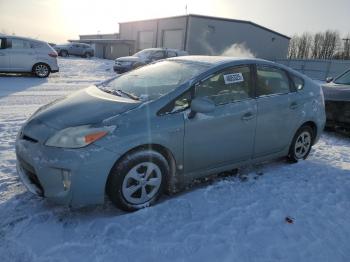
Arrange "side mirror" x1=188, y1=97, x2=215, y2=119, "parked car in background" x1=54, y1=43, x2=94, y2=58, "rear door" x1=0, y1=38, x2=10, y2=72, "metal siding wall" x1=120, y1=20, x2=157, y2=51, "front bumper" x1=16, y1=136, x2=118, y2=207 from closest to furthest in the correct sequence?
"front bumper" x1=16, y1=136, x2=118, y2=207 → "side mirror" x1=188, y1=97, x2=215, y2=119 → "rear door" x1=0, y1=38, x2=10, y2=72 → "metal siding wall" x1=120, y1=20, x2=157, y2=51 → "parked car in background" x1=54, y1=43, x2=94, y2=58

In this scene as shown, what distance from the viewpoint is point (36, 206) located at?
11.9 feet

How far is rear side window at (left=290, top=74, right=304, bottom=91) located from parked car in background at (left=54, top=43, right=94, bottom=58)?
120ft

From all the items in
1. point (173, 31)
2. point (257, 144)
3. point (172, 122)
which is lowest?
point (257, 144)

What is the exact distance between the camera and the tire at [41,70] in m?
14.4

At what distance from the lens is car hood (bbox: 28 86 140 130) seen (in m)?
3.43

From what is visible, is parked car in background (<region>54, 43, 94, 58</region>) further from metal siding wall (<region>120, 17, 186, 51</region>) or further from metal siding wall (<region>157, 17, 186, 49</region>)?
metal siding wall (<region>157, 17, 186, 49</region>)

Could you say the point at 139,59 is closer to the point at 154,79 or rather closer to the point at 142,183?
the point at 154,79

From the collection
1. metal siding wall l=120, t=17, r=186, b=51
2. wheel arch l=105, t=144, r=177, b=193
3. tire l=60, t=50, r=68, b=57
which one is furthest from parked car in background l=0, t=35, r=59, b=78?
tire l=60, t=50, r=68, b=57

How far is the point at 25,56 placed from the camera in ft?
45.7

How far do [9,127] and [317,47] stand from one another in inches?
2927

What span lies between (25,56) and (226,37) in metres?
23.5

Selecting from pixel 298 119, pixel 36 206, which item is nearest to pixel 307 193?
pixel 298 119

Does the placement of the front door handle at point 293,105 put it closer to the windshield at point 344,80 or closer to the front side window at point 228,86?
the front side window at point 228,86

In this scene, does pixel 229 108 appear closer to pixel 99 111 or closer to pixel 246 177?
pixel 246 177
